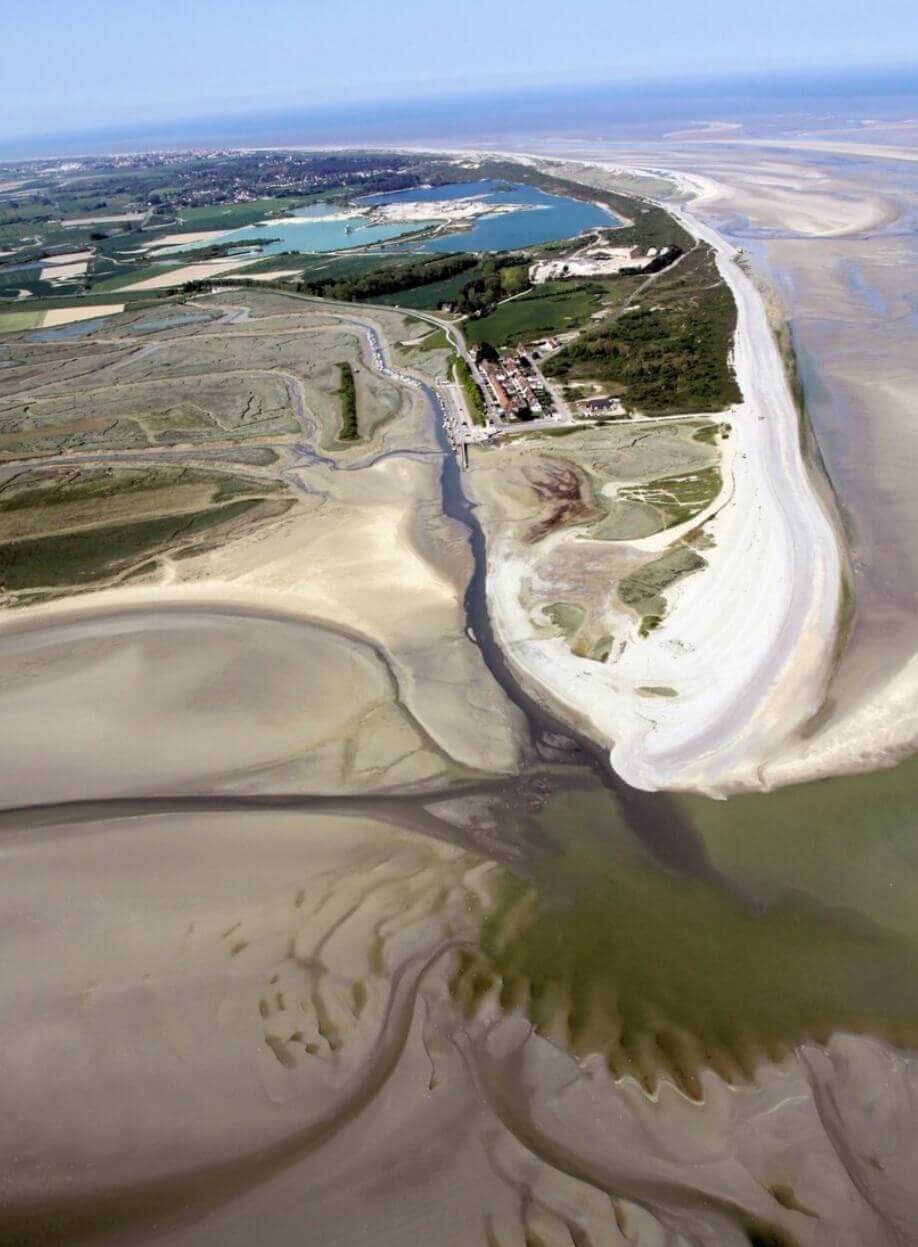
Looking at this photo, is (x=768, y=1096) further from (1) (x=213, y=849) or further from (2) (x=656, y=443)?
(2) (x=656, y=443)

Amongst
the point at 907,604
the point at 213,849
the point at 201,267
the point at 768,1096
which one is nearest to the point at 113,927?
the point at 213,849

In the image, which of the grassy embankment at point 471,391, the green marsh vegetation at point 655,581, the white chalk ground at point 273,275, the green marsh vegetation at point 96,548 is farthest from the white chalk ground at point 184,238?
the green marsh vegetation at point 655,581

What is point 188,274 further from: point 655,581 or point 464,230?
point 655,581

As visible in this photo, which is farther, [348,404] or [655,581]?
[348,404]

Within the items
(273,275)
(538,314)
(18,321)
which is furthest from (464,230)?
(18,321)

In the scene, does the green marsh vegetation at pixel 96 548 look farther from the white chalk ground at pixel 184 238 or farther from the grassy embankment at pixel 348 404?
the white chalk ground at pixel 184 238

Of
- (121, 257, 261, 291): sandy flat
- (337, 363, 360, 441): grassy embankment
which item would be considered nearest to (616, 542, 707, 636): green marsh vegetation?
(337, 363, 360, 441): grassy embankment

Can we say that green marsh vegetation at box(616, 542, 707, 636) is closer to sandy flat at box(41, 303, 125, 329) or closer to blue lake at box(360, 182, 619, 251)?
sandy flat at box(41, 303, 125, 329)
